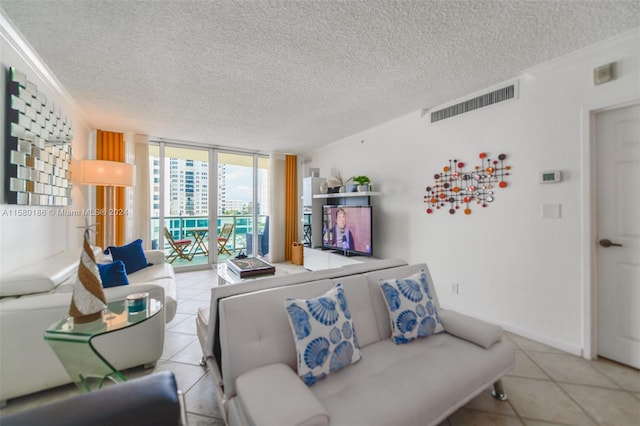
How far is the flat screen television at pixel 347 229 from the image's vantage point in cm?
381

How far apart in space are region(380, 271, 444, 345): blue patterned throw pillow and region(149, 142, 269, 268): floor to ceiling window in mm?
4182

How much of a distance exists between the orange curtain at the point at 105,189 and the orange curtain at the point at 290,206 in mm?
2804

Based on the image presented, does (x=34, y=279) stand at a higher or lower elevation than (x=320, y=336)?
higher

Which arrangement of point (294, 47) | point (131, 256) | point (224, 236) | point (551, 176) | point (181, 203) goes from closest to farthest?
1. point (294, 47)
2. point (551, 176)
3. point (131, 256)
4. point (181, 203)
5. point (224, 236)

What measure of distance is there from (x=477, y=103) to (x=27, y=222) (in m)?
4.09

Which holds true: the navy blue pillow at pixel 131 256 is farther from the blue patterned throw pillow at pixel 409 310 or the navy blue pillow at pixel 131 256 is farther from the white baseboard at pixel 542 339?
the white baseboard at pixel 542 339

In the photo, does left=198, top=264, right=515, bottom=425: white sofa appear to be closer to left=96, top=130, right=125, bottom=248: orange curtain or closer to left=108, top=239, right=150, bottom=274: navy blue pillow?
left=108, top=239, right=150, bottom=274: navy blue pillow

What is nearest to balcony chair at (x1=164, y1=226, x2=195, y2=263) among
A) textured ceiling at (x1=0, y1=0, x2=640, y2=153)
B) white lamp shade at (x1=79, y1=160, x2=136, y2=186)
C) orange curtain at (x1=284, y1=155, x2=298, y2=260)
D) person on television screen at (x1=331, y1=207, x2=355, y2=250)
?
white lamp shade at (x1=79, y1=160, x2=136, y2=186)

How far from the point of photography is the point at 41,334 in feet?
5.32

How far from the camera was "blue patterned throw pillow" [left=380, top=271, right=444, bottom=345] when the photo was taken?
1588 millimetres

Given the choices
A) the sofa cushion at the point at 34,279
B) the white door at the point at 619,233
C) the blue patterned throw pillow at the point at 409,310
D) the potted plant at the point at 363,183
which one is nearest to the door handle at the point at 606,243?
the white door at the point at 619,233

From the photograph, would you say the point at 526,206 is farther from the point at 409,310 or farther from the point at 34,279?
the point at 34,279

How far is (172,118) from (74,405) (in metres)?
3.45

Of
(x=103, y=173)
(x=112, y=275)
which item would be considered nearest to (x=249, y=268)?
(x=112, y=275)
